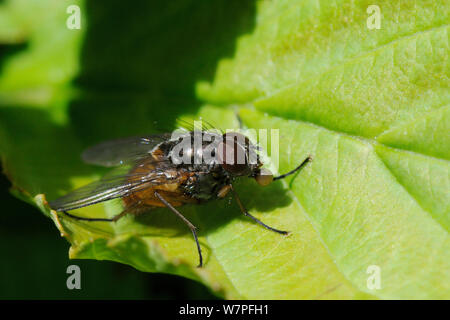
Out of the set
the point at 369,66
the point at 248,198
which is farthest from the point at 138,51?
the point at 369,66

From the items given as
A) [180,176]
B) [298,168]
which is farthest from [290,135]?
[180,176]

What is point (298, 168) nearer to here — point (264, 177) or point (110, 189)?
point (264, 177)

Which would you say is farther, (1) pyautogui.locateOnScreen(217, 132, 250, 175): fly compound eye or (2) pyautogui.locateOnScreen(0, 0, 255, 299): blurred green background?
(2) pyautogui.locateOnScreen(0, 0, 255, 299): blurred green background

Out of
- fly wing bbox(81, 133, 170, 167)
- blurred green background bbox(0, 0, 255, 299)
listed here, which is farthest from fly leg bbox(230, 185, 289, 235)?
blurred green background bbox(0, 0, 255, 299)

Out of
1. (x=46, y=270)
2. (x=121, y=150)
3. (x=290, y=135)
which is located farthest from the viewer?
(x=46, y=270)

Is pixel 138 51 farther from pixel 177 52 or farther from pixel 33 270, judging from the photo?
pixel 33 270

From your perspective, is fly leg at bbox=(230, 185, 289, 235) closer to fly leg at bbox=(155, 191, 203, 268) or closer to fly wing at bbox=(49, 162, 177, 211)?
fly leg at bbox=(155, 191, 203, 268)
